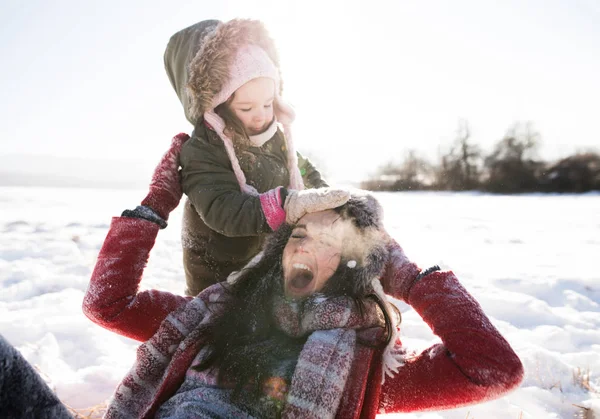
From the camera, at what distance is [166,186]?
5.55ft

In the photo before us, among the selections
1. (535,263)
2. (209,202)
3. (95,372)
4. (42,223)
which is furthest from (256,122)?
(42,223)

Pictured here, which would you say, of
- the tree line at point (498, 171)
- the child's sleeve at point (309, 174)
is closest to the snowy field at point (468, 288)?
the child's sleeve at point (309, 174)

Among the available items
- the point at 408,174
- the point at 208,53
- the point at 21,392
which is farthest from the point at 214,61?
the point at 408,174

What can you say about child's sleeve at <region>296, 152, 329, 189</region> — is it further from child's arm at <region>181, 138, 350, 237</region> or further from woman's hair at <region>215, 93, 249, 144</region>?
child's arm at <region>181, 138, 350, 237</region>

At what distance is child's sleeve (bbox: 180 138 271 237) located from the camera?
160 cm

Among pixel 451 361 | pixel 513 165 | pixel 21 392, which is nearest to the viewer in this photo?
pixel 21 392

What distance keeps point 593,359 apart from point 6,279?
419cm

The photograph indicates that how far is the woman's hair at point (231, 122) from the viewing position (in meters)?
1.89

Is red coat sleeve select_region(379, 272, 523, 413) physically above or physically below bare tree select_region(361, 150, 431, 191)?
above

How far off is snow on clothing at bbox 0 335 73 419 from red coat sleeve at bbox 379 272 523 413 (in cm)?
97

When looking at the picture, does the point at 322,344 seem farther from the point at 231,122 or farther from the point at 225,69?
the point at 225,69

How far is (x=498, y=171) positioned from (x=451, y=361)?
812 inches

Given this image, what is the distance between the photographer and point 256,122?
1933mm

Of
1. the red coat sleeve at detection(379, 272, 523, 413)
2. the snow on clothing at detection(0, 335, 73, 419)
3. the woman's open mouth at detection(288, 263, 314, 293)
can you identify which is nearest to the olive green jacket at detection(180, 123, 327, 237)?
the woman's open mouth at detection(288, 263, 314, 293)
